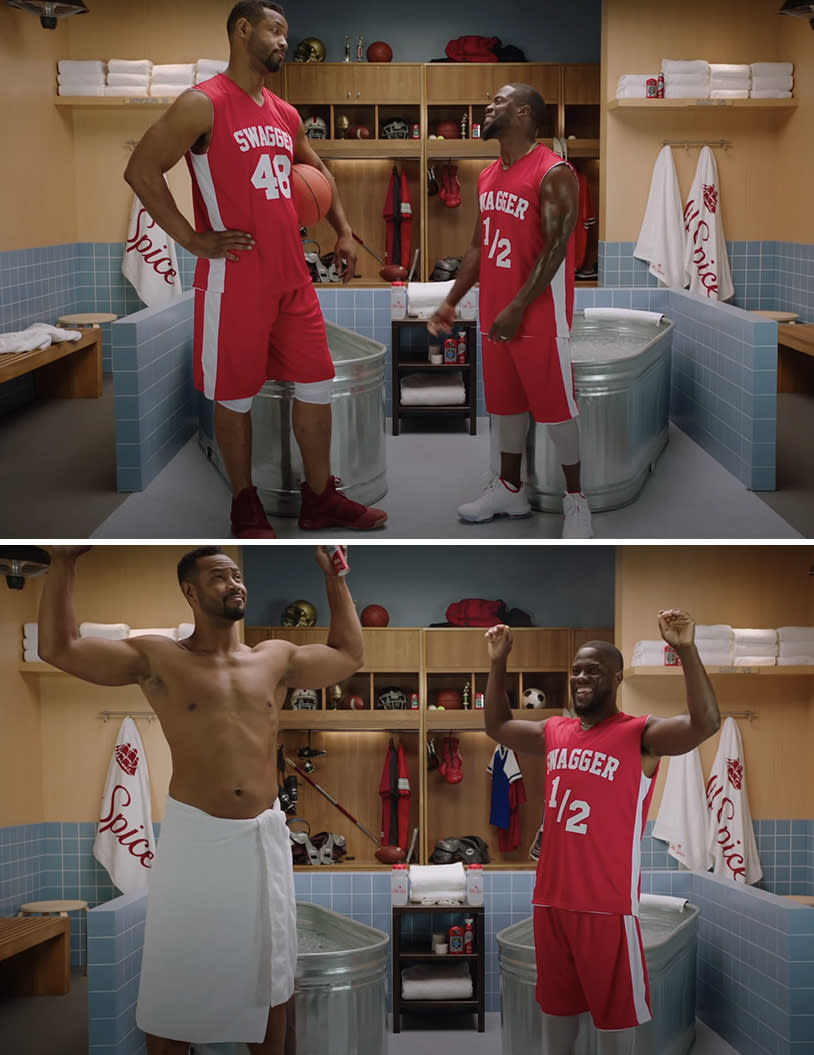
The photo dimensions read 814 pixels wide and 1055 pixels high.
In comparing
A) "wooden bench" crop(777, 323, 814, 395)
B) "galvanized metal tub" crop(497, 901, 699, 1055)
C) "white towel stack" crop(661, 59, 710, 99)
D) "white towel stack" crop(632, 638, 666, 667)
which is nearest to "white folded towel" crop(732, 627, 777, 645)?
"white towel stack" crop(632, 638, 666, 667)

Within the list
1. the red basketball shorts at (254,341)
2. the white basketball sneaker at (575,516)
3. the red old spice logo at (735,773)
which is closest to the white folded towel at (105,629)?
the red old spice logo at (735,773)

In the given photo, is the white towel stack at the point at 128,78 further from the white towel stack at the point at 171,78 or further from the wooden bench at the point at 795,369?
the wooden bench at the point at 795,369

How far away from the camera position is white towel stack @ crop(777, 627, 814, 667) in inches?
286

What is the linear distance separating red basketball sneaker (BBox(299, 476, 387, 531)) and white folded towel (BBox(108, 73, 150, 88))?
193 inches

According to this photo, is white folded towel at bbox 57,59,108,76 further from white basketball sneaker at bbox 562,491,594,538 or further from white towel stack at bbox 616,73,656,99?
white basketball sneaker at bbox 562,491,594,538

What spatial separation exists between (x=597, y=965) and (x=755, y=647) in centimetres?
389

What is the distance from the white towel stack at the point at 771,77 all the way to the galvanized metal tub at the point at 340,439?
4910 mm

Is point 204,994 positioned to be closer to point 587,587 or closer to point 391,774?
point 391,774

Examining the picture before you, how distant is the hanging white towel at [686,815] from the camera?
7.20 meters

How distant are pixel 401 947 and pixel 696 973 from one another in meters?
1.45

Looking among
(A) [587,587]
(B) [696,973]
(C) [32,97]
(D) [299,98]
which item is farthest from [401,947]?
(D) [299,98]

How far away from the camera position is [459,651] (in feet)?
30.2

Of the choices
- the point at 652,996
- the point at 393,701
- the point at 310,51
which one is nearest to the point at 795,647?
the point at 652,996

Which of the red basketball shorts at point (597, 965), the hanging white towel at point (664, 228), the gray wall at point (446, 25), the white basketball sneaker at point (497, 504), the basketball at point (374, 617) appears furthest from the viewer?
the basketball at point (374, 617)
